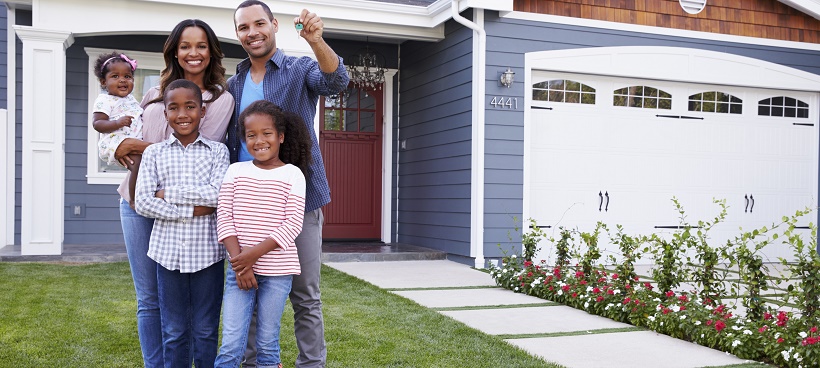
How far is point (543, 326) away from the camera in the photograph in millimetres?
4355

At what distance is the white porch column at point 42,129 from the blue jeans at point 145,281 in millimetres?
4719

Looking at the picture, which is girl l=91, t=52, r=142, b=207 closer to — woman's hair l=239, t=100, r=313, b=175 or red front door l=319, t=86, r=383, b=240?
woman's hair l=239, t=100, r=313, b=175

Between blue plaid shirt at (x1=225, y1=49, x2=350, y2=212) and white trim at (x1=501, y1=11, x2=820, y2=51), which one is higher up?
white trim at (x1=501, y1=11, x2=820, y2=51)

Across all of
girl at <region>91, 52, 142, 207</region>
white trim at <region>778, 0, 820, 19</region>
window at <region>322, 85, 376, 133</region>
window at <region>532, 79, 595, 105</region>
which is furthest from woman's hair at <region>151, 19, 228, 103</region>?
white trim at <region>778, 0, 820, 19</region>

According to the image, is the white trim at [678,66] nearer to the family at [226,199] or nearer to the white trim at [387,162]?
the white trim at [387,162]

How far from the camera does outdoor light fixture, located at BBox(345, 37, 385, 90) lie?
332 inches

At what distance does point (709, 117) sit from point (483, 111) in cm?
269

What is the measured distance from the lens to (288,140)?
256 cm

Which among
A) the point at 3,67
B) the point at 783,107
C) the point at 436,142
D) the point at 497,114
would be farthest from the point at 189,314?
the point at 783,107

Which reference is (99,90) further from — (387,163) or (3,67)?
(387,163)

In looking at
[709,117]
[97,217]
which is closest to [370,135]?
[97,217]

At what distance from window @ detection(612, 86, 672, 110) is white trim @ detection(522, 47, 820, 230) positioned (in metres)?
0.18

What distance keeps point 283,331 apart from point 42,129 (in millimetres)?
3994

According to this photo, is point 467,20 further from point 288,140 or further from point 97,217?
point 288,140
